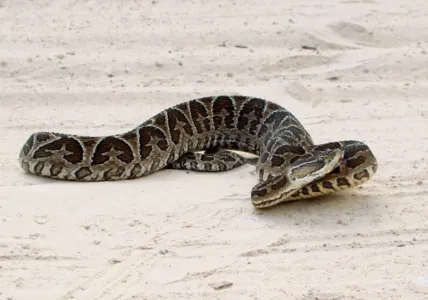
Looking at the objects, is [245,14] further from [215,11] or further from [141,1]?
[141,1]

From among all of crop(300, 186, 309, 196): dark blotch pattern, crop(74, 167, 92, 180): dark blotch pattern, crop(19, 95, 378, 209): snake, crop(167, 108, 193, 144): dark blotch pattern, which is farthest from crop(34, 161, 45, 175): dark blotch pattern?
crop(300, 186, 309, 196): dark blotch pattern

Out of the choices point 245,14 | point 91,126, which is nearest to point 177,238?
point 91,126

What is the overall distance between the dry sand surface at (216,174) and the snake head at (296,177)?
15 centimetres

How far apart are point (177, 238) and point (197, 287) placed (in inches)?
34.2

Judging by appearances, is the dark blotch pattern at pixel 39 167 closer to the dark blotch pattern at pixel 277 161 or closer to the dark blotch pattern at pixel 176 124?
the dark blotch pattern at pixel 176 124

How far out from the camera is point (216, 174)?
9.27m

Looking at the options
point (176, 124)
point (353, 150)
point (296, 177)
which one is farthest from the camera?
point (176, 124)

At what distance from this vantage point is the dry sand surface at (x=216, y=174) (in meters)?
6.87

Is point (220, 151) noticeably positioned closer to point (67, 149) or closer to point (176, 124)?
point (176, 124)

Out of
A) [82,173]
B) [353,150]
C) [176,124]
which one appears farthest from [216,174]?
[353,150]

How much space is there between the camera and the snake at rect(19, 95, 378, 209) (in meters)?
7.98

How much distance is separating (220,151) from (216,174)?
526 mm

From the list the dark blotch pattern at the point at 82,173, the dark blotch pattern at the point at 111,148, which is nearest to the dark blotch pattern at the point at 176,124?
the dark blotch pattern at the point at 111,148

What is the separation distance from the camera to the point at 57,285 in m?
6.66
